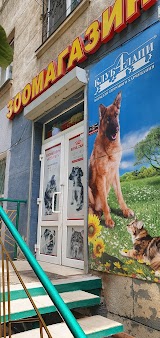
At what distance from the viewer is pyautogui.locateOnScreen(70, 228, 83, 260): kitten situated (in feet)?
11.8

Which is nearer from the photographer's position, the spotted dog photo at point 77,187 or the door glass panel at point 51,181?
the spotted dog photo at point 77,187

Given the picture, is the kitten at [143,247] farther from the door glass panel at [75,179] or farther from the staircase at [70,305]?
the door glass panel at [75,179]

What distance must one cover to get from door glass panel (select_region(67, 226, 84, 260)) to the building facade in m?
0.01

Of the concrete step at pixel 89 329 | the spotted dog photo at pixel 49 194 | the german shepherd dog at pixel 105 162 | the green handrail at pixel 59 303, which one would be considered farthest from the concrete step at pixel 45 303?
the spotted dog photo at pixel 49 194

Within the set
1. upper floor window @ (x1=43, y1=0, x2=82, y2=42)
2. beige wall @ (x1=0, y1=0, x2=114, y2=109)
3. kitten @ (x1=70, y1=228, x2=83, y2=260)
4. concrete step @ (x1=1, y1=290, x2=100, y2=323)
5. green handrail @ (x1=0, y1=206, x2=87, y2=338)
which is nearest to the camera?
green handrail @ (x1=0, y1=206, x2=87, y2=338)

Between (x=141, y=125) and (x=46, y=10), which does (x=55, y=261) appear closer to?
(x=141, y=125)

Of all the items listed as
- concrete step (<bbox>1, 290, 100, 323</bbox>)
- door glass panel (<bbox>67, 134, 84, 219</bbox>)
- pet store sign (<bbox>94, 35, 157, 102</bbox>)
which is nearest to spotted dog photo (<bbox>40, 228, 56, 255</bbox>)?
door glass panel (<bbox>67, 134, 84, 219</bbox>)

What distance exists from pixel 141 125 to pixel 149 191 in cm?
66

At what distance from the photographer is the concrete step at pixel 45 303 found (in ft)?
7.13

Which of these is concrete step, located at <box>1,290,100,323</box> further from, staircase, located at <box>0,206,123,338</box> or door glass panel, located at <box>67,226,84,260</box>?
door glass panel, located at <box>67,226,84,260</box>

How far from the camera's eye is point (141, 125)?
8.98ft

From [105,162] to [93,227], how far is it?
2.43ft

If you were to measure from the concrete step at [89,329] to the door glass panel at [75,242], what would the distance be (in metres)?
1.23

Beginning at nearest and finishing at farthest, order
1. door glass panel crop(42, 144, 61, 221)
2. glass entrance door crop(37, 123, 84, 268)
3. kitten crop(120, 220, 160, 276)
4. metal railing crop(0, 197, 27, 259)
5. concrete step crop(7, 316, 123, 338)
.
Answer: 1. concrete step crop(7, 316, 123, 338)
2. kitten crop(120, 220, 160, 276)
3. glass entrance door crop(37, 123, 84, 268)
4. door glass panel crop(42, 144, 61, 221)
5. metal railing crop(0, 197, 27, 259)
